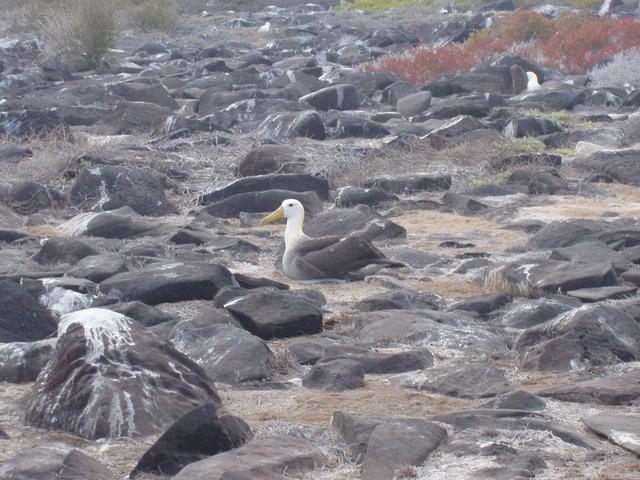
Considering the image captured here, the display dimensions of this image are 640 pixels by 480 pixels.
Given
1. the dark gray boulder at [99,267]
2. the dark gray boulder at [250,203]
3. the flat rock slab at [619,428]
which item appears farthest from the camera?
the dark gray boulder at [250,203]

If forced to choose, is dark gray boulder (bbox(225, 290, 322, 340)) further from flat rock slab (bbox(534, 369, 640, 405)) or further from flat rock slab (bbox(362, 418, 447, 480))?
flat rock slab (bbox(362, 418, 447, 480))

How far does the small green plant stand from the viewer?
1325 inches

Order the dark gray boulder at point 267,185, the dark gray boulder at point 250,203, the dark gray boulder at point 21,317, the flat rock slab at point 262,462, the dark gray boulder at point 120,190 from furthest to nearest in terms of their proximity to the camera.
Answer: the dark gray boulder at point 267,185
the dark gray boulder at point 120,190
the dark gray boulder at point 250,203
the dark gray boulder at point 21,317
the flat rock slab at point 262,462

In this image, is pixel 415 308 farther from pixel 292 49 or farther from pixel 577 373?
pixel 292 49

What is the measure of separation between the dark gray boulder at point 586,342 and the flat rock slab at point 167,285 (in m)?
1.91

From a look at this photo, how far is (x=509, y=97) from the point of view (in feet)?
53.5

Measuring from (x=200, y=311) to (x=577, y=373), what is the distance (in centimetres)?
206

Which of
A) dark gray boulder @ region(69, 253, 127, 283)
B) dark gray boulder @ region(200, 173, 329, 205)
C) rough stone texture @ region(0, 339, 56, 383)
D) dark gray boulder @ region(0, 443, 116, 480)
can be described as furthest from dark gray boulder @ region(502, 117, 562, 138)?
dark gray boulder @ region(0, 443, 116, 480)

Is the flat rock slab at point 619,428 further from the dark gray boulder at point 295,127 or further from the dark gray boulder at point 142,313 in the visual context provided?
the dark gray boulder at point 295,127

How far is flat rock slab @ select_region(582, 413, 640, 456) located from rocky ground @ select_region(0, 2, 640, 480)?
Result: 0.05 feet

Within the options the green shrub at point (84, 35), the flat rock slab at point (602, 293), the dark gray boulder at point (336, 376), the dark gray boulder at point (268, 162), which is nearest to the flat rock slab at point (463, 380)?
the dark gray boulder at point (336, 376)

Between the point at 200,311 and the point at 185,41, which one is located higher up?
the point at 200,311

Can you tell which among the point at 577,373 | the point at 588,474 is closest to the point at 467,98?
the point at 577,373

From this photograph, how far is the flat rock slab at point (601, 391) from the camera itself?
4.06m
